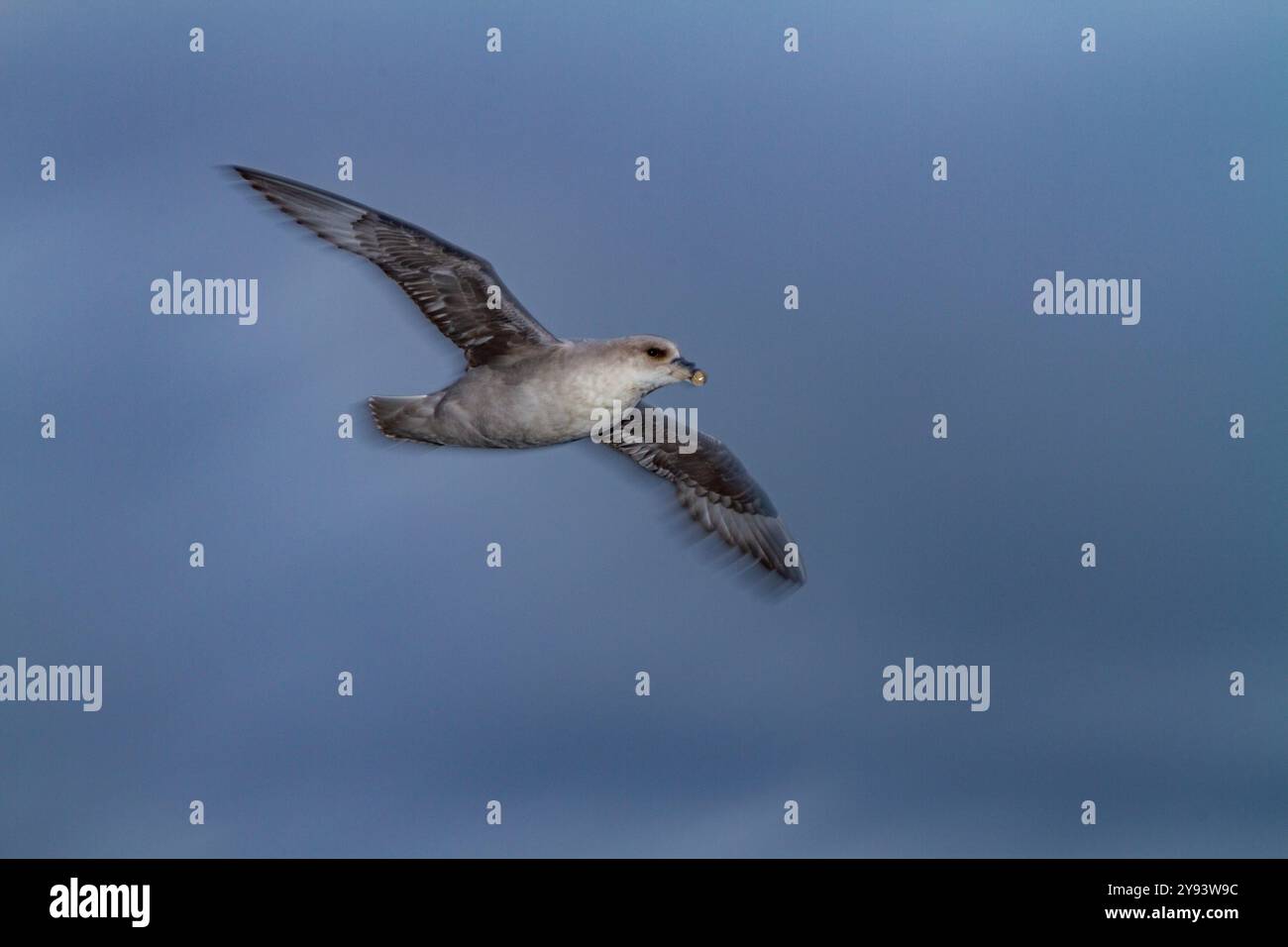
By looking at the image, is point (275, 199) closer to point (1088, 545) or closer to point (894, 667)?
point (894, 667)

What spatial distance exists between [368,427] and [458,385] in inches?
33.9

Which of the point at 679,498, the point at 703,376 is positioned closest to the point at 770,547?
the point at 679,498

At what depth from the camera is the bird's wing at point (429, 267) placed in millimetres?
13688

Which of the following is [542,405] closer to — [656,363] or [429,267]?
[656,363]

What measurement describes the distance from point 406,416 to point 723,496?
3.62 m

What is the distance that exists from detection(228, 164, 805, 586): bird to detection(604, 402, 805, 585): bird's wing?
7.91ft

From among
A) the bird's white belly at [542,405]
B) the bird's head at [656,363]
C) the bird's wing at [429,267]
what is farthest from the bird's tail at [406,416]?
the bird's head at [656,363]

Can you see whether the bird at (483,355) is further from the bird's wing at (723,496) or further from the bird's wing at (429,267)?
the bird's wing at (723,496)

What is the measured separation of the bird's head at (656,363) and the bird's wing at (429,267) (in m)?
0.79

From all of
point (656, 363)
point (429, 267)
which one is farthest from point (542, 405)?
point (429, 267)

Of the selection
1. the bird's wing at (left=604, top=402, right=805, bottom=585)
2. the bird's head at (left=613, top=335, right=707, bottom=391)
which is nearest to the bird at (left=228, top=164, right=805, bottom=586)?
the bird's head at (left=613, top=335, right=707, bottom=391)

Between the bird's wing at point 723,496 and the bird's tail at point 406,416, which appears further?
the bird's wing at point 723,496

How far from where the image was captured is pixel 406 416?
14117 mm

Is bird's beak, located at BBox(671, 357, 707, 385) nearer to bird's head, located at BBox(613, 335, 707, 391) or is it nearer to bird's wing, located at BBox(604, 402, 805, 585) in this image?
bird's head, located at BBox(613, 335, 707, 391)
